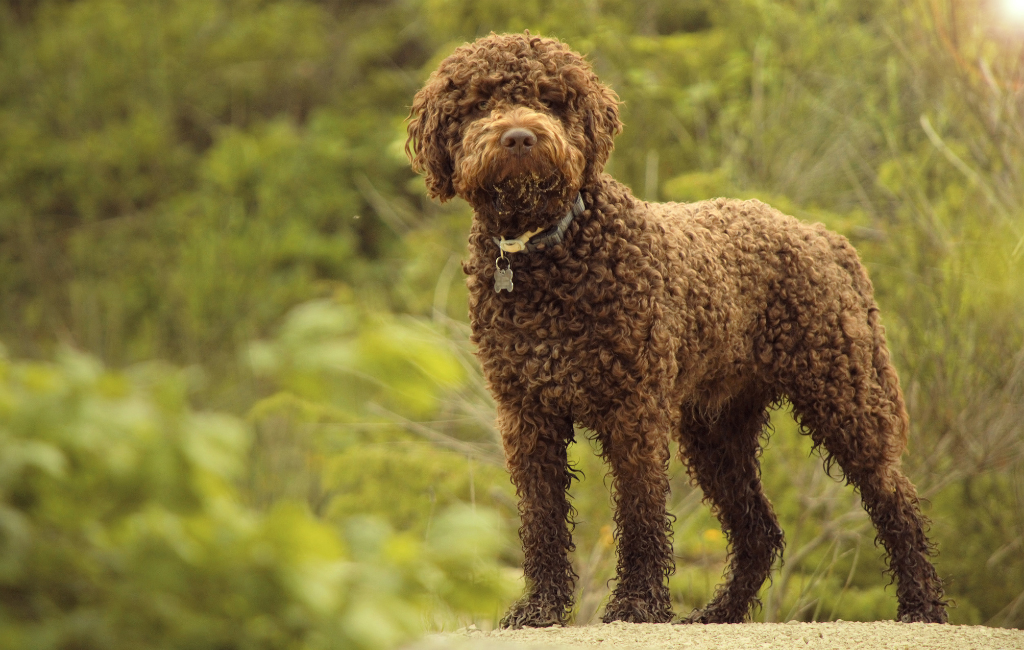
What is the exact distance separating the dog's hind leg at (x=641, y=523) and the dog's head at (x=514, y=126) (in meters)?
0.90

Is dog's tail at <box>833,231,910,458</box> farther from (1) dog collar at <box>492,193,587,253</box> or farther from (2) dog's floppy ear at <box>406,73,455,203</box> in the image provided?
(2) dog's floppy ear at <box>406,73,455,203</box>

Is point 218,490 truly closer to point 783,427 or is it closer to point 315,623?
point 315,623

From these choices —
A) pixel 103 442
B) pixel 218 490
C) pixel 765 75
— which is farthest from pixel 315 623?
pixel 765 75

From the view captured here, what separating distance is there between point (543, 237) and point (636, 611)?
1394mm

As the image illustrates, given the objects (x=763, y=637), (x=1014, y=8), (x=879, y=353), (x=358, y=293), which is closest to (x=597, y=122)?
(x=879, y=353)

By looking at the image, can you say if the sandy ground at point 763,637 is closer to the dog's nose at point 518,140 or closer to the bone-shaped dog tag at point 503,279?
the bone-shaped dog tag at point 503,279

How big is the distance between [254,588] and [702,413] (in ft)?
11.6

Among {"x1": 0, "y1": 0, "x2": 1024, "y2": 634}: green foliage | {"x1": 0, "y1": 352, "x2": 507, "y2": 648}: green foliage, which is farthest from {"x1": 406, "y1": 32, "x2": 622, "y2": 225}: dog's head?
{"x1": 0, "y1": 352, "x2": 507, "y2": 648}: green foliage

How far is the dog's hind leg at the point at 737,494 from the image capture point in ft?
16.4

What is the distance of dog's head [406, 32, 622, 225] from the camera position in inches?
144

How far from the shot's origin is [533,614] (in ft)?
13.2

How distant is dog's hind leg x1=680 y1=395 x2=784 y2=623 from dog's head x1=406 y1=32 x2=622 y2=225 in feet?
5.08

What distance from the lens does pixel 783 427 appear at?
763 cm

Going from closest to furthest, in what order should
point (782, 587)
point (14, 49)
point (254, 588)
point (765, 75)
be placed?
1. point (254, 588)
2. point (782, 587)
3. point (765, 75)
4. point (14, 49)
